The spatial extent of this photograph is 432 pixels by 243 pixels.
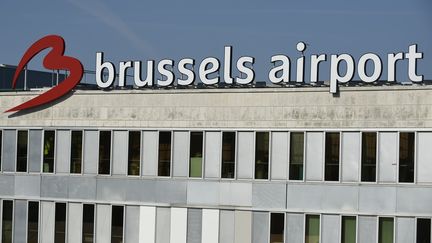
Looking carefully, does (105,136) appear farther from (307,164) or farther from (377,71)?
(377,71)

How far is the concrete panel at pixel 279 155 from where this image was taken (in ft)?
151

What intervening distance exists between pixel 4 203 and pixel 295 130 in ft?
57.6

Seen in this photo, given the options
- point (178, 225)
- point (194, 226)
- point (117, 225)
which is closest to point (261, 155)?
point (194, 226)

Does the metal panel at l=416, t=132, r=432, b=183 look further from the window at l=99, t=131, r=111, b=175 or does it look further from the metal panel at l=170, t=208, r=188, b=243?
the window at l=99, t=131, r=111, b=175

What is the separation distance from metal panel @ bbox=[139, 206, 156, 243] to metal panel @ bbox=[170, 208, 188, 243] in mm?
1033

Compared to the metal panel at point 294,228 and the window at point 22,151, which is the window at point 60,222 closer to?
the window at point 22,151

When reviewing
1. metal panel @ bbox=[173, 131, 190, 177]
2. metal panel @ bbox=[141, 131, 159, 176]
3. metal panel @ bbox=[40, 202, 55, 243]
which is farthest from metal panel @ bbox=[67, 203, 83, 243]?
metal panel @ bbox=[173, 131, 190, 177]

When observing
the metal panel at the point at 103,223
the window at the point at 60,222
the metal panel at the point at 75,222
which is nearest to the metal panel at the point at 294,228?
the metal panel at the point at 103,223

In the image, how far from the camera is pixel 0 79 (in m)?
72.2

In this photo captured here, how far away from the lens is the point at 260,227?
1822 inches

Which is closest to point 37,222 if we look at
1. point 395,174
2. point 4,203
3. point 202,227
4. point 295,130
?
point 4,203

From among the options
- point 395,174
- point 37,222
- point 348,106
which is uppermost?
point 348,106

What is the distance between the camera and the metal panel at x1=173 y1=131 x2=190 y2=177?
4819cm

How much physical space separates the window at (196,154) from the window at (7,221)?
11211 millimetres
